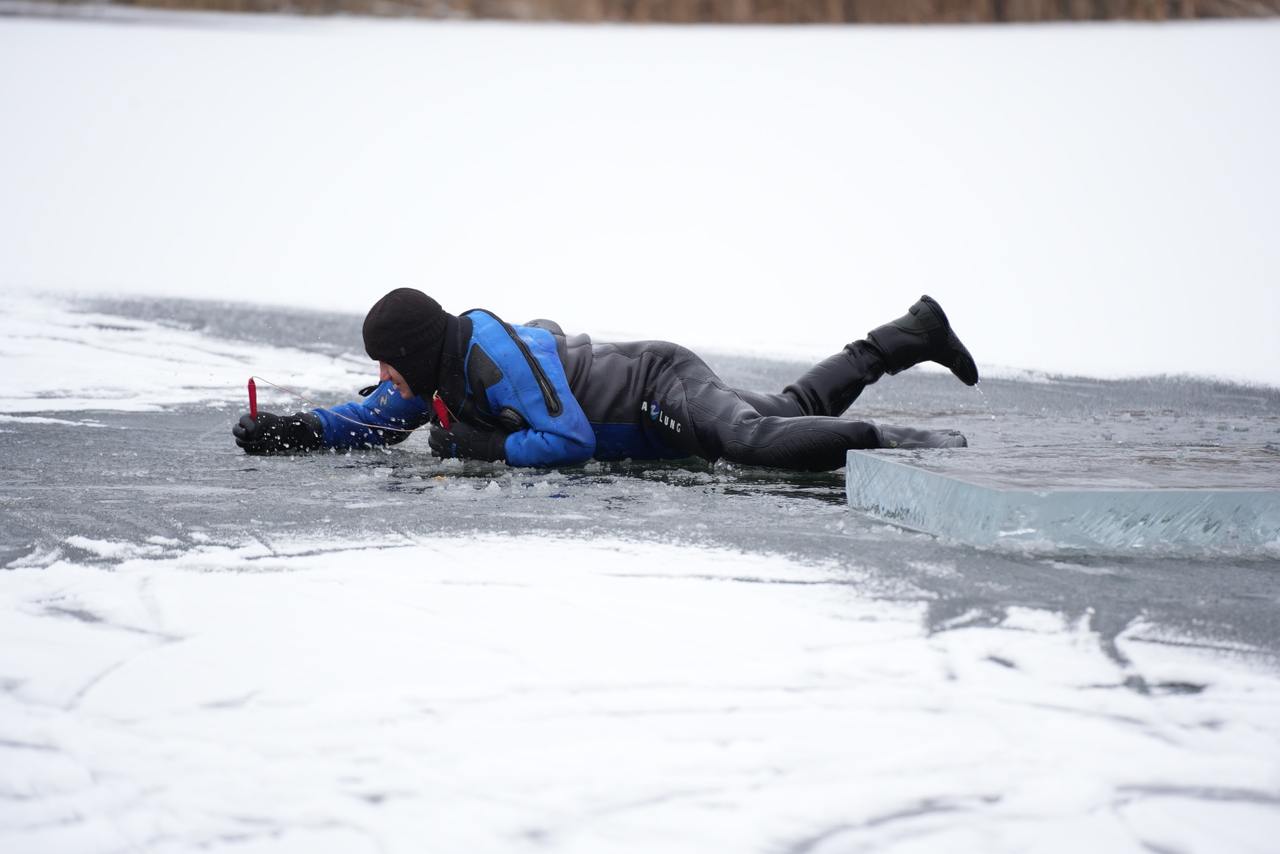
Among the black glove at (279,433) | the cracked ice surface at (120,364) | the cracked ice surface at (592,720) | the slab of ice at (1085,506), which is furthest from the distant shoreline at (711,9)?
the cracked ice surface at (592,720)

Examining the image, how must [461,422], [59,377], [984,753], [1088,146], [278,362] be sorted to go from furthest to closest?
1. [1088,146]
2. [278,362]
3. [59,377]
4. [461,422]
5. [984,753]

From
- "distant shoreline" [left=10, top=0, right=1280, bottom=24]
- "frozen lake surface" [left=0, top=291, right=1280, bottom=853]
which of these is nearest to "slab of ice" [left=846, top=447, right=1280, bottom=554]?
"frozen lake surface" [left=0, top=291, right=1280, bottom=853]

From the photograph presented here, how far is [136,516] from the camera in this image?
2830mm

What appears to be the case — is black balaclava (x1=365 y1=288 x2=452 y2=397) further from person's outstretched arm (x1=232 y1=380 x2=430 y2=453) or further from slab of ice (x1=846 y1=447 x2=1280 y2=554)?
slab of ice (x1=846 y1=447 x2=1280 y2=554)

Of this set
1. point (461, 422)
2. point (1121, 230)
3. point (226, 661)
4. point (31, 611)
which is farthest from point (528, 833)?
point (1121, 230)

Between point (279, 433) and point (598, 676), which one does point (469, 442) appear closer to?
point (279, 433)

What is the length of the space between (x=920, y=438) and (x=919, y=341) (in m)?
0.58

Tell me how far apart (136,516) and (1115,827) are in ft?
6.90

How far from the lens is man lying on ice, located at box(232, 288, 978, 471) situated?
3.35 meters

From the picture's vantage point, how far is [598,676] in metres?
1.89

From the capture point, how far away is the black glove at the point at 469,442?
3441 mm

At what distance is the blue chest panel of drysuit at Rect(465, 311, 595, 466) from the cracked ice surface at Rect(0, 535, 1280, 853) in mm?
1006

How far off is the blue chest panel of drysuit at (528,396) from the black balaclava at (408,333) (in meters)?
0.10

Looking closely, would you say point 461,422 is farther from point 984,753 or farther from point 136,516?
point 984,753
